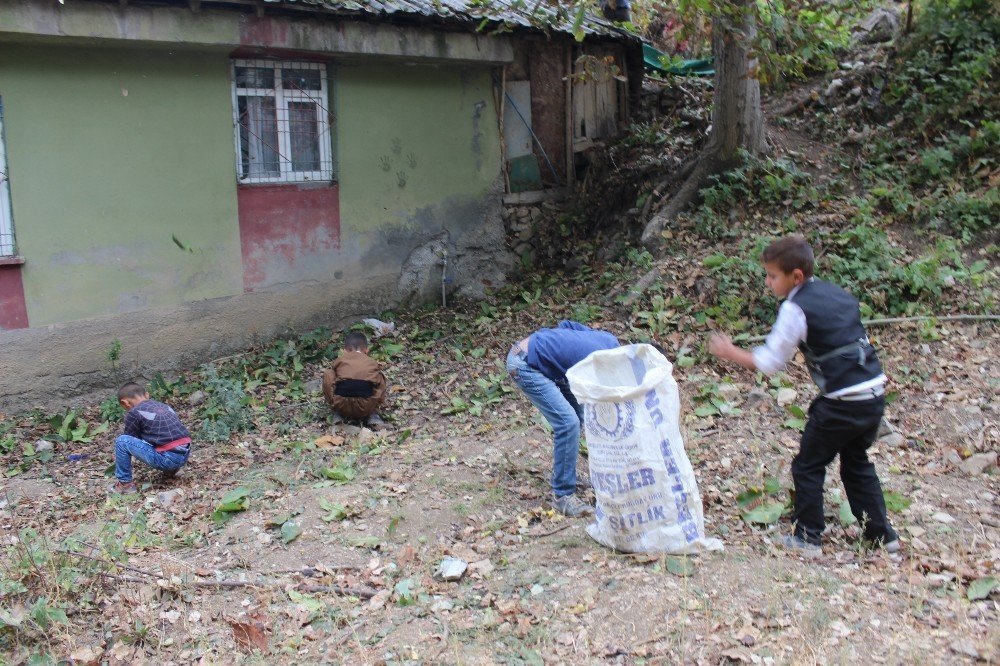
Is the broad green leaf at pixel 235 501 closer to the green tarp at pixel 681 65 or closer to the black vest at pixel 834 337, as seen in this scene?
the black vest at pixel 834 337

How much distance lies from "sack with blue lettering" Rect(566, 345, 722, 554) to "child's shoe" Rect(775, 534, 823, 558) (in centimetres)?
34

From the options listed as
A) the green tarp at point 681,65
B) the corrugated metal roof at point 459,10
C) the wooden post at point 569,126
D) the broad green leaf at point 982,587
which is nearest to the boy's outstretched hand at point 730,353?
the broad green leaf at point 982,587

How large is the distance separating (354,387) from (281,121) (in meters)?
3.55

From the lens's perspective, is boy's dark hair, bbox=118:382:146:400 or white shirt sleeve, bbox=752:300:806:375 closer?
white shirt sleeve, bbox=752:300:806:375

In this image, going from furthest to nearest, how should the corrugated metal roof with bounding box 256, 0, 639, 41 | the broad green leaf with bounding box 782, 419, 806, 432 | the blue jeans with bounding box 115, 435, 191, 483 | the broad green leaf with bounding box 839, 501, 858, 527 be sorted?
the corrugated metal roof with bounding box 256, 0, 639, 41, the blue jeans with bounding box 115, 435, 191, 483, the broad green leaf with bounding box 782, 419, 806, 432, the broad green leaf with bounding box 839, 501, 858, 527

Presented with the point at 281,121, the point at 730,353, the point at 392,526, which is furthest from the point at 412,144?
the point at 730,353

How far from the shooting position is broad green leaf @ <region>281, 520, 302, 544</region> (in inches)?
199

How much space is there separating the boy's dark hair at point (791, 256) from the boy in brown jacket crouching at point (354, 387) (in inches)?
155

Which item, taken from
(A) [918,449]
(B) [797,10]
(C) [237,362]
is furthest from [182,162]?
(A) [918,449]

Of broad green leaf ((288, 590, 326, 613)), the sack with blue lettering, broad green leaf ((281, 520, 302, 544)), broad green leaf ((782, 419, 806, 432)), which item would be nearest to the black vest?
the sack with blue lettering

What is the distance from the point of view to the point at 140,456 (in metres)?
6.20

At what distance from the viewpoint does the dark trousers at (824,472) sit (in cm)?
403

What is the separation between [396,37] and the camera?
9000 millimetres

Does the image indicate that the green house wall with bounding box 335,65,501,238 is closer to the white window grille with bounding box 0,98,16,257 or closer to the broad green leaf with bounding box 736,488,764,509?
the white window grille with bounding box 0,98,16,257
